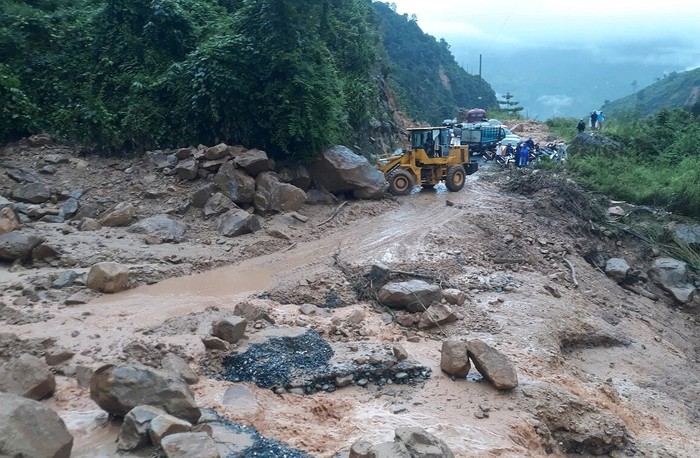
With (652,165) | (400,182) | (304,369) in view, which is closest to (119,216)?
(304,369)

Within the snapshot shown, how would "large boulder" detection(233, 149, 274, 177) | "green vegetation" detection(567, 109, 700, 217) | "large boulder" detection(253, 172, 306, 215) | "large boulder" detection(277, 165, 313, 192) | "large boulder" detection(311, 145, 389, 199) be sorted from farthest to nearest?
"green vegetation" detection(567, 109, 700, 217)
"large boulder" detection(311, 145, 389, 199)
"large boulder" detection(277, 165, 313, 192)
"large boulder" detection(233, 149, 274, 177)
"large boulder" detection(253, 172, 306, 215)

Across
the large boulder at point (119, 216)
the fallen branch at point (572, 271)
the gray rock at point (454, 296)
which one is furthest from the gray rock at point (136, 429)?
the fallen branch at point (572, 271)

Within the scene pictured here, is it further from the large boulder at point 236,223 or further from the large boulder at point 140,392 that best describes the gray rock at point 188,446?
the large boulder at point 236,223

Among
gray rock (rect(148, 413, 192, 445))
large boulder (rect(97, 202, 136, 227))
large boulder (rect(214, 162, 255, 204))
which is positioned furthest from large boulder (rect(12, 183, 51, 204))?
gray rock (rect(148, 413, 192, 445))

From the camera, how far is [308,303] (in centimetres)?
972

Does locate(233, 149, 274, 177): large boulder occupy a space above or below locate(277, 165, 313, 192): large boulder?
above

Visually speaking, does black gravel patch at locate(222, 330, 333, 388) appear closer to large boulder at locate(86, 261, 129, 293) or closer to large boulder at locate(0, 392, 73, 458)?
large boulder at locate(0, 392, 73, 458)

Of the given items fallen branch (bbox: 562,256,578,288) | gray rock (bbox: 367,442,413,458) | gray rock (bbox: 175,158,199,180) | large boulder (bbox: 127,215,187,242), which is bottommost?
fallen branch (bbox: 562,256,578,288)

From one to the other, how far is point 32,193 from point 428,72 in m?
46.8

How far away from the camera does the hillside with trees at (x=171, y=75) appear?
14.7 meters

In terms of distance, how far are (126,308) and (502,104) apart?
50.6 metres

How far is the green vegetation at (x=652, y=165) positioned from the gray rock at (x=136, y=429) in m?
16.5

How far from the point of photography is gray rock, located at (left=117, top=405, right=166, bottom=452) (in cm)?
493

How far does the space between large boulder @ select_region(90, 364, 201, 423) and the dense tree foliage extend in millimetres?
42776
